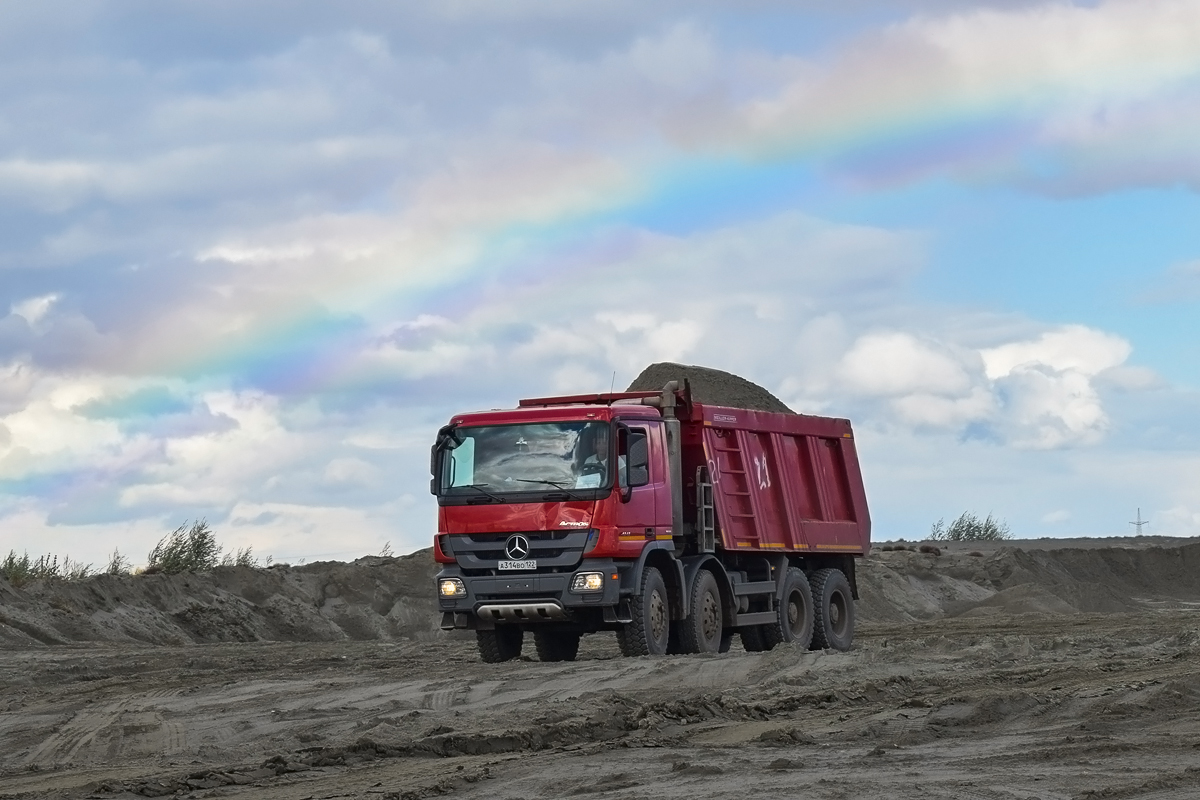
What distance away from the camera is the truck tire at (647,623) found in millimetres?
18250

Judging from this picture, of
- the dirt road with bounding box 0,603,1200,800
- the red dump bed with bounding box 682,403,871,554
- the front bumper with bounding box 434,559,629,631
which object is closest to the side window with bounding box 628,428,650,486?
the front bumper with bounding box 434,559,629,631

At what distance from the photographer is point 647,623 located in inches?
722

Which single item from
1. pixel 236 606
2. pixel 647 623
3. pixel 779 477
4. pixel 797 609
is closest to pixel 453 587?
pixel 647 623

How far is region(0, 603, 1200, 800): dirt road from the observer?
31.6 feet

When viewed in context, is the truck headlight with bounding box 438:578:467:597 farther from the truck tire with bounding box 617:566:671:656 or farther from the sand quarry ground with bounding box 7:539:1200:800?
the truck tire with bounding box 617:566:671:656

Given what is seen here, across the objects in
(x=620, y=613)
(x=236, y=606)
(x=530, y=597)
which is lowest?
(x=620, y=613)

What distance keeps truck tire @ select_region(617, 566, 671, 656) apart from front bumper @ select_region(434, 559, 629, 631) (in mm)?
358

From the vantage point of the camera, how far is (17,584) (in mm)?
27906

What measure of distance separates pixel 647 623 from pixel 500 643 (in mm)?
2226

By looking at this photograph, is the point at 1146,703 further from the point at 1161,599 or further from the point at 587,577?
the point at 1161,599

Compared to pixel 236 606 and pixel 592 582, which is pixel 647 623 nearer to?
pixel 592 582

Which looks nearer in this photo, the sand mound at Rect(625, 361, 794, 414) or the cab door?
the cab door

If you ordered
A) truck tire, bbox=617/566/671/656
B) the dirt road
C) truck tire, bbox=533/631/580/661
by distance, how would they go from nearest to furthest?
1. the dirt road
2. truck tire, bbox=617/566/671/656
3. truck tire, bbox=533/631/580/661

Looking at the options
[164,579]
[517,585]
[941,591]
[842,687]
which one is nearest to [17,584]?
[164,579]
